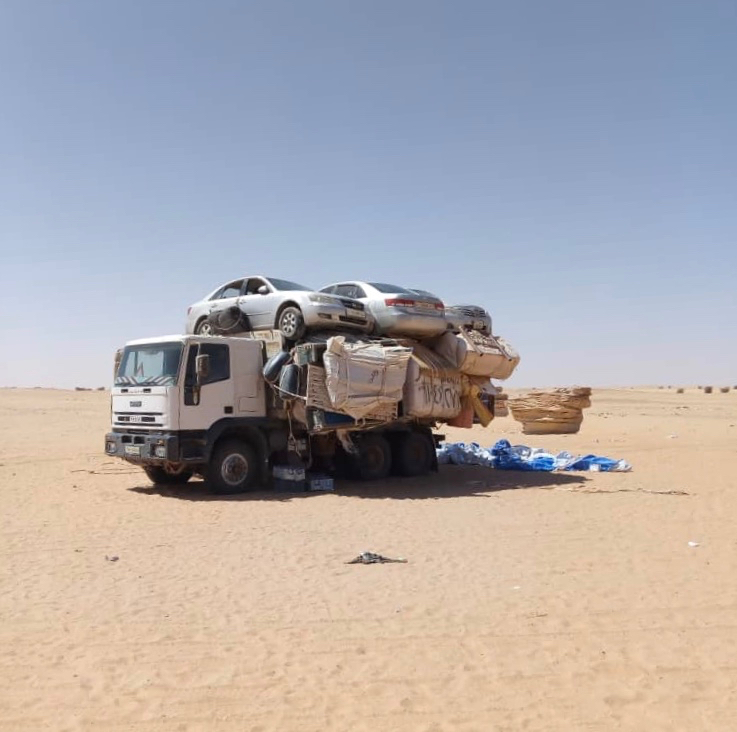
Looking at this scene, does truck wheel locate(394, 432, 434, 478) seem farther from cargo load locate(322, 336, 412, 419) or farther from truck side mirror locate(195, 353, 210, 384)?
truck side mirror locate(195, 353, 210, 384)

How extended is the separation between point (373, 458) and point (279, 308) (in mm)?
3847

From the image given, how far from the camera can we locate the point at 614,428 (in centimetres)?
3350

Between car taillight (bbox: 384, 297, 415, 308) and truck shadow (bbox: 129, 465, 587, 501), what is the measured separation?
12.2ft

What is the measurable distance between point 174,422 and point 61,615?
7.08m

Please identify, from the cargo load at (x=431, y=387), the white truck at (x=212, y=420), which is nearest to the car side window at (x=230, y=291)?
the white truck at (x=212, y=420)

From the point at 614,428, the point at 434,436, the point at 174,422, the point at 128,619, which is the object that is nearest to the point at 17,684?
the point at 128,619

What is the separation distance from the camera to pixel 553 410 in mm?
27906

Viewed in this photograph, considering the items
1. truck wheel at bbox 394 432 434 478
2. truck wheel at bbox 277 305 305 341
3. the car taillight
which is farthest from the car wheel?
truck wheel at bbox 394 432 434 478

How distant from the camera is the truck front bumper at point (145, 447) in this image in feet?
45.2

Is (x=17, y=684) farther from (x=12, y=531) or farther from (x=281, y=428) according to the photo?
(x=281, y=428)

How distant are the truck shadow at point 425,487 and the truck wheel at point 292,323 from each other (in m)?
3.02

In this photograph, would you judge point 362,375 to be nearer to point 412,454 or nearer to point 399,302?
point 399,302

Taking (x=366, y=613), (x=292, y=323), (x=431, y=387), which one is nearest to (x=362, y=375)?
(x=292, y=323)

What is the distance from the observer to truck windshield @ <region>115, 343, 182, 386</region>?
1418 cm
